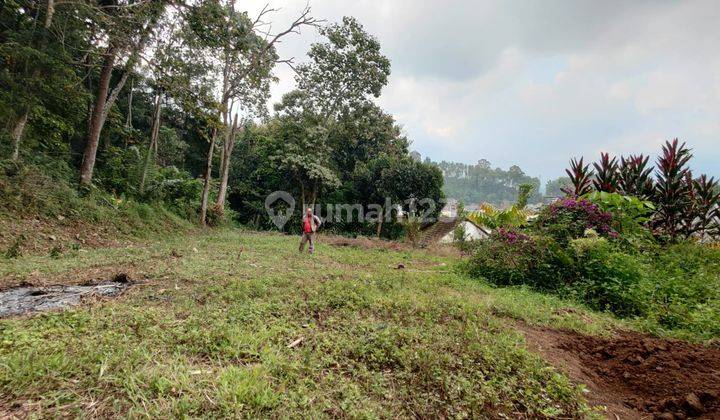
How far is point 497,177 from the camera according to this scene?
313ft

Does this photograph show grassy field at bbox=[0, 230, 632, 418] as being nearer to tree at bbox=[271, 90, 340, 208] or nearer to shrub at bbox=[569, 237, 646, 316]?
shrub at bbox=[569, 237, 646, 316]

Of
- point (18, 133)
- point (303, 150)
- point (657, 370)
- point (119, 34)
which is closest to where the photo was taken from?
point (657, 370)

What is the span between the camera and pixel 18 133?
28.8 ft

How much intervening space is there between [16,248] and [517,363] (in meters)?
8.14

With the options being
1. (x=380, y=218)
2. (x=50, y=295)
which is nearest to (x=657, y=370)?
(x=50, y=295)

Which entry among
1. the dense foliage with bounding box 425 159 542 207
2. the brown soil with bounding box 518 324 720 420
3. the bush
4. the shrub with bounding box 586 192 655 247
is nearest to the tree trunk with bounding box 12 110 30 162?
the bush

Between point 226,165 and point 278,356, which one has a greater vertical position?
point 226,165

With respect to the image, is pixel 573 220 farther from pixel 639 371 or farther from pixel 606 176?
pixel 639 371

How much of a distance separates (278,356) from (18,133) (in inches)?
418

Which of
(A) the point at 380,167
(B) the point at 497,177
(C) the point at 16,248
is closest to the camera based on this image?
(C) the point at 16,248

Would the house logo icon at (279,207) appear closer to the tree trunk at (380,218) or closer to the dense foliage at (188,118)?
the dense foliage at (188,118)

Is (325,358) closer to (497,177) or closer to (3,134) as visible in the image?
→ (3,134)

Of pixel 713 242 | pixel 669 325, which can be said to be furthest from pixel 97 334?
pixel 713 242

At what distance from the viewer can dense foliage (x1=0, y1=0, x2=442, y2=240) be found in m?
7.87
